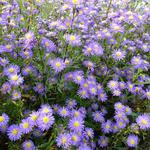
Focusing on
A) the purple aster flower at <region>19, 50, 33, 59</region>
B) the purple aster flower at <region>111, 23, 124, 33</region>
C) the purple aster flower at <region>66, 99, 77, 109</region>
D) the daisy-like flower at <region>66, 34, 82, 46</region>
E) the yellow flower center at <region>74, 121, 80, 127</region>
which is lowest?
the purple aster flower at <region>66, 99, 77, 109</region>

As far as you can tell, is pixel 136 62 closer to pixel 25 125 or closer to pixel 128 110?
pixel 128 110

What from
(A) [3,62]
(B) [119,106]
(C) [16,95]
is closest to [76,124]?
(C) [16,95]

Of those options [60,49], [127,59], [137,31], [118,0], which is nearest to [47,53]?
[60,49]

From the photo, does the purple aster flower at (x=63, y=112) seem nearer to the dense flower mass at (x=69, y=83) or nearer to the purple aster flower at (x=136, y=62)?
the dense flower mass at (x=69, y=83)

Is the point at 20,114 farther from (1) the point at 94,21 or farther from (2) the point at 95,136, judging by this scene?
(1) the point at 94,21

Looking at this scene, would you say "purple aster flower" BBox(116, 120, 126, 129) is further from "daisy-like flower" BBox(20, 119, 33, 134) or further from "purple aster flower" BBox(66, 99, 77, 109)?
"daisy-like flower" BBox(20, 119, 33, 134)

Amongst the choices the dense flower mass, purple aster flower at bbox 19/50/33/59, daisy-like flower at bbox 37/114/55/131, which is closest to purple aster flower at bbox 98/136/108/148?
the dense flower mass
